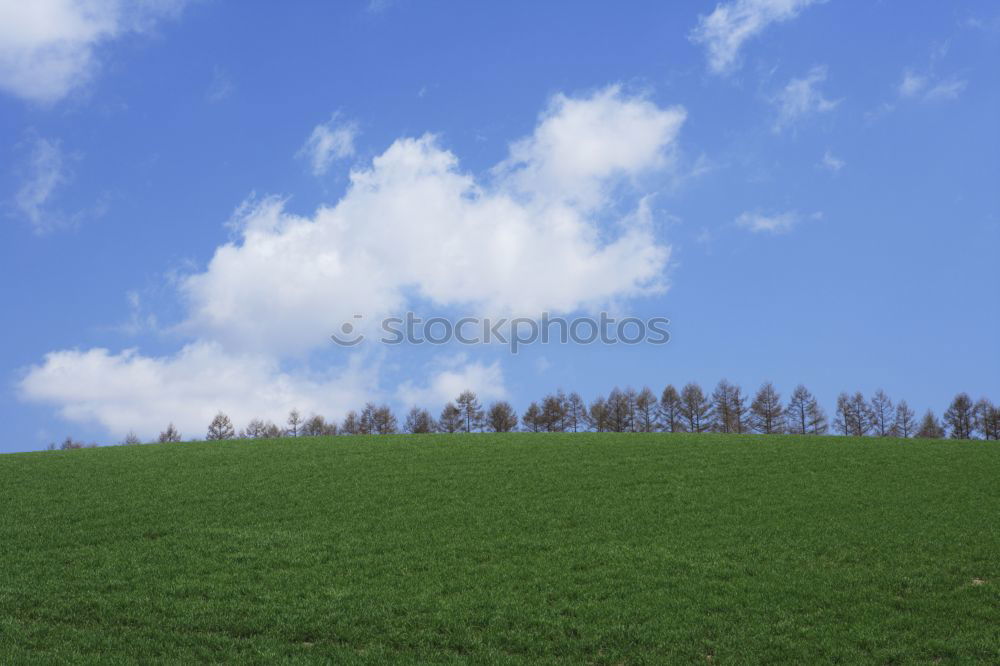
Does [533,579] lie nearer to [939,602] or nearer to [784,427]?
[939,602]

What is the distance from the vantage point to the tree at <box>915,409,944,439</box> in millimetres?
92694

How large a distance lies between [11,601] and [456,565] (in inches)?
432

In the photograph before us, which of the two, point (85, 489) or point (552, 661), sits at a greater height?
point (85, 489)

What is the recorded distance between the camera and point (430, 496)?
27.1 m

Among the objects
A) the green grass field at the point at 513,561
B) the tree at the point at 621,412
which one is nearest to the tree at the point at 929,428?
the tree at the point at 621,412

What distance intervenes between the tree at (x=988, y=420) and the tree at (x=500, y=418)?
2357 inches

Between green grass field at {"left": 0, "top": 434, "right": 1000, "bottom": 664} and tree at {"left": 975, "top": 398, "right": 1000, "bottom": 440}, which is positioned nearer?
green grass field at {"left": 0, "top": 434, "right": 1000, "bottom": 664}

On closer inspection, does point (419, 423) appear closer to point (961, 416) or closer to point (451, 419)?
point (451, 419)

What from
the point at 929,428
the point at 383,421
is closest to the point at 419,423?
the point at 383,421

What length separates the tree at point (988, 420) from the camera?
85.9 meters

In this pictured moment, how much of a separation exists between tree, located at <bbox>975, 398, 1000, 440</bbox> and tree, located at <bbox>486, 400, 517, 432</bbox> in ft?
196

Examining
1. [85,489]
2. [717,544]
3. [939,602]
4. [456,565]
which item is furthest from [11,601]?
[939,602]

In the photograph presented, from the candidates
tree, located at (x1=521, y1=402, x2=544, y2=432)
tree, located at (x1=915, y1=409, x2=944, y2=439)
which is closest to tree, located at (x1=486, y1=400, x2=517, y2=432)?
tree, located at (x1=521, y1=402, x2=544, y2=432)

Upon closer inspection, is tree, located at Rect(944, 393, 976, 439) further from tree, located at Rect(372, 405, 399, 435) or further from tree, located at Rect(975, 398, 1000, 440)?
tree, located at Rect(372, 405, 399, 435)
